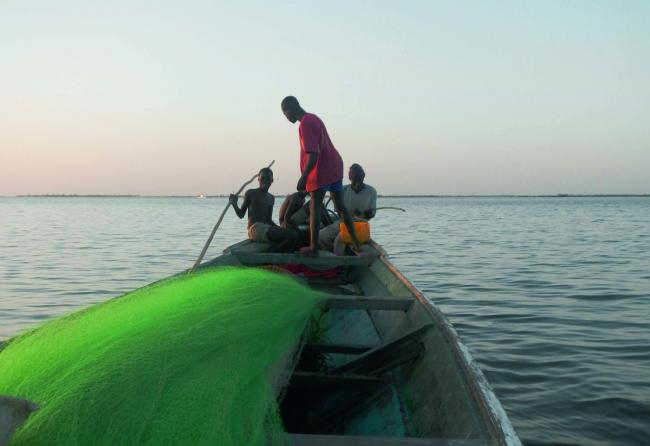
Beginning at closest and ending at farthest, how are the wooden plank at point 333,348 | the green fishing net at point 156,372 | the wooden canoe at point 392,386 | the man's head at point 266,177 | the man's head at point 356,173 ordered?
the green fishing net at point 156,372, the wooden canoe at point 392,386, the wooden plank at point 333,348, the man's head at point 266,177, the man's head at point 356,173

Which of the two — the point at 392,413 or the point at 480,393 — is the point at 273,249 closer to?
the point at 392,413

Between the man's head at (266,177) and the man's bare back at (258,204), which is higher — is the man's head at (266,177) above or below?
above

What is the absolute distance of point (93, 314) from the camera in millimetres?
2799

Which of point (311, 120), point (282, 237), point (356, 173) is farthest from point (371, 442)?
point (356, 173)

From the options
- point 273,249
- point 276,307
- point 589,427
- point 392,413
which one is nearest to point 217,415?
point 276,307

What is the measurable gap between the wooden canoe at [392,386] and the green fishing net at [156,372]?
0.30 m

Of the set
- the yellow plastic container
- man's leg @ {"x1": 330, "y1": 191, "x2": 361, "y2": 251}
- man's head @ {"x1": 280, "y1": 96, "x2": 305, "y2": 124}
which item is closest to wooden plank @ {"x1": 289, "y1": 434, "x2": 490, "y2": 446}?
man's leg @ {"x1": 330, "y1": 191, "x2": 361, "y2": 251}

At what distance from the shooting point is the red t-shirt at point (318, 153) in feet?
21.8

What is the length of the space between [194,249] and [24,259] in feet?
18.9

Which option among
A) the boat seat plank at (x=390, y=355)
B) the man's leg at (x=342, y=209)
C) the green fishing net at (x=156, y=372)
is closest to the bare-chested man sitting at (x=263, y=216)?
the man's leg at (x=342, y=209)

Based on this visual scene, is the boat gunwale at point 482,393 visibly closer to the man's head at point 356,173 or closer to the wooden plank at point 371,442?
Answer: the wooden plank at point 371,442

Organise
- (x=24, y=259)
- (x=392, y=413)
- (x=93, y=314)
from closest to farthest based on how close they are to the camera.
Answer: (x=93, y=314) < (x=392, y=413) < (x=24, y=259)

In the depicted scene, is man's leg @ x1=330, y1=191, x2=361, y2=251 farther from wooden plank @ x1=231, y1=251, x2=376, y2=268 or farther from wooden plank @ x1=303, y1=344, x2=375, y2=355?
wooden plank @ x1=303, y1=344, x2=375, y2=355

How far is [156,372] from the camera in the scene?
196 cm
